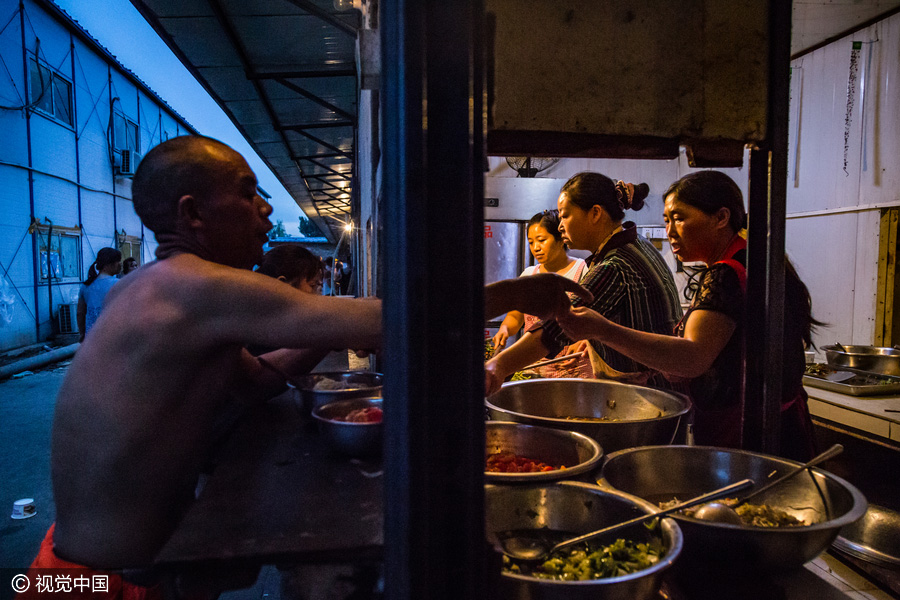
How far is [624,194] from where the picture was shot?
3.15m

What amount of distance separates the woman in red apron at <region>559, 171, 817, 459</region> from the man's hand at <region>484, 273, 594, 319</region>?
0.36 metres

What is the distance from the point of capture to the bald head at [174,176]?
1.76m

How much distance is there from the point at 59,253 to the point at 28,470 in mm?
9897

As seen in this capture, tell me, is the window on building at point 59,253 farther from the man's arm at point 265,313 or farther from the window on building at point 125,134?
the man's arm at point 265,313

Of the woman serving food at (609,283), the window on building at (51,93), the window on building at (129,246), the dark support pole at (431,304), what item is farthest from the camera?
the window on building at (129,246)

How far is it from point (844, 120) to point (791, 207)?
115 cm

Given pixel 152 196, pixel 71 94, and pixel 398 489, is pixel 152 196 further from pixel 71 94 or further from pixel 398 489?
pixel 71 94

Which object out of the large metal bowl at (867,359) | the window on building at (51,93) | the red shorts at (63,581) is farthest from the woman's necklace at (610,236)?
the window on building at (51,93)

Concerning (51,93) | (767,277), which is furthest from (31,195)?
(767,277)

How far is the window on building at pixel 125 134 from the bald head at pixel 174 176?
17101mm

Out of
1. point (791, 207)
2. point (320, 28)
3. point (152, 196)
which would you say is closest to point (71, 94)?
point (320, 28)

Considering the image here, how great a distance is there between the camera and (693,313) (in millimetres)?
2107

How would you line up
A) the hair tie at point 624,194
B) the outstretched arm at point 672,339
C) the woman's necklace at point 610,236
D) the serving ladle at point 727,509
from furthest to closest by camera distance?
the hair tie at point 624,194 < the woman's necklace at point 610,236 < the outstretched arm at point 672,339 < the serving ladle at point 727,509

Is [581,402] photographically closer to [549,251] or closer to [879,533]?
[879,533]
